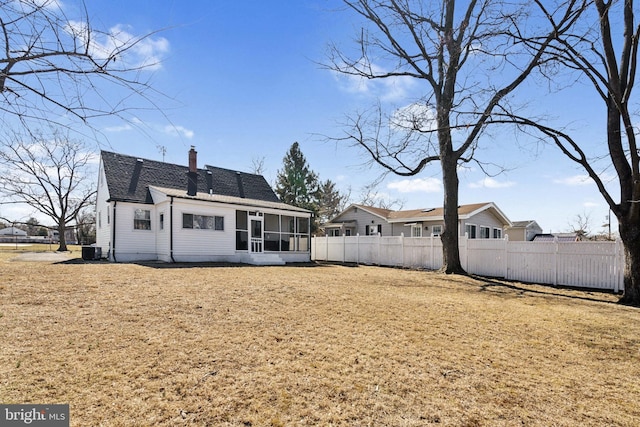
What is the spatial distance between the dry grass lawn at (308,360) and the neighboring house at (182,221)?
8454 millimetres

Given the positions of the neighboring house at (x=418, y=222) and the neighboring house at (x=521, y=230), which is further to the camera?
the neighboring house at (x=521, y=230)

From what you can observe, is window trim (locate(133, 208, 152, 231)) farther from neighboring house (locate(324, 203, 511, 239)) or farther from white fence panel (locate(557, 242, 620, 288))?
white fence panel (locate(557, 242, 620, 288))

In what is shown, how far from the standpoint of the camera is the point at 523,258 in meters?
11.9

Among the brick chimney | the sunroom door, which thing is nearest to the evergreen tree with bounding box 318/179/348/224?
the brick chimney

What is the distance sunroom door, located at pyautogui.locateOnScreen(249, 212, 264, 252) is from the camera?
17.4m

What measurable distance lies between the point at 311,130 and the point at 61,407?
1263 cm

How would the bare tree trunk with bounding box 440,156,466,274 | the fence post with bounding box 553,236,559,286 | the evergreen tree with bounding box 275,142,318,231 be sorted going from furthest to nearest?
the evergreen tree with bounding box 275,142,318,231, the bare tree trunk with bounding box 440,156,466,274, the fence post with bounding box 553,236,559,286

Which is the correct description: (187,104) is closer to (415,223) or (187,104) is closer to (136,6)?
(136,6)

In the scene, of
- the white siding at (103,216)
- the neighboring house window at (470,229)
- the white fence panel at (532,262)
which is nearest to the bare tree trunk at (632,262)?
the white fence panel at (532,262)

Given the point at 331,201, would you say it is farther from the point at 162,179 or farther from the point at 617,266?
the point at 617,266

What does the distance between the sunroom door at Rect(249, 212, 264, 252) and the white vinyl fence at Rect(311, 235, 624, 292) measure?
610cm

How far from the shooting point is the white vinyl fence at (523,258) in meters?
9.88

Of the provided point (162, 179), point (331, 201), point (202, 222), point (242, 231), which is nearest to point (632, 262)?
point (242, 231)

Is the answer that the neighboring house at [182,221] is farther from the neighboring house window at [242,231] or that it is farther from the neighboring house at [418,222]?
the neighboring house at [418,222]
